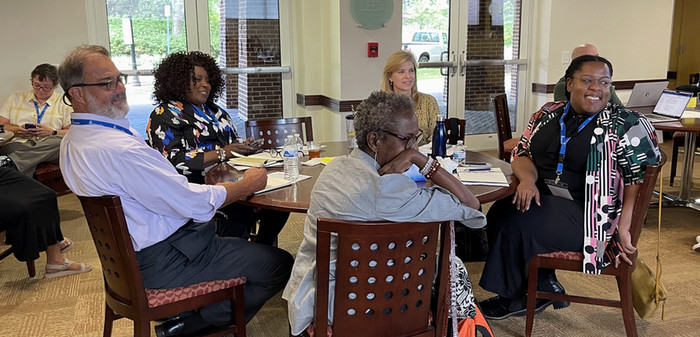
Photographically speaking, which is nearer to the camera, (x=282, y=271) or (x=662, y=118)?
(x=282, y=271)

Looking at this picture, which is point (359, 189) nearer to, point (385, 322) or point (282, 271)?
point (385, 322)

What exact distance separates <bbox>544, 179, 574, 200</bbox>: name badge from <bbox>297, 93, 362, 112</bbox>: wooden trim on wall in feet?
10.4

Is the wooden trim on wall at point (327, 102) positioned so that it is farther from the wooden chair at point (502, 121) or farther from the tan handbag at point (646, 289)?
the tan handbag at point (646, 289)

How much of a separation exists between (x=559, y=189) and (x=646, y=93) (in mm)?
2551

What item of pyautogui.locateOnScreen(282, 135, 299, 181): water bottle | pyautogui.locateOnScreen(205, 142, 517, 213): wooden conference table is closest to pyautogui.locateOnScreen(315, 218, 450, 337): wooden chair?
pyautogui.locateOnScreen(205, 142, 517, 213): wooden conference table

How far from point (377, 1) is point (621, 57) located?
9.66 ft

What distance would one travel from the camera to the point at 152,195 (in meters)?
1.92

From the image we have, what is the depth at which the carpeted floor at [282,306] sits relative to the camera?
106 inches

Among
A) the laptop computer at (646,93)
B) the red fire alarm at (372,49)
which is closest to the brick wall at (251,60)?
the red fire alarm at (372,49)

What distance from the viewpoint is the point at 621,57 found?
21.3 ft

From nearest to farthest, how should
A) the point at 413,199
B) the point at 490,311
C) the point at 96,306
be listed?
1. the point at 413,199
2. the point at 490,311
3. the point at 96,306

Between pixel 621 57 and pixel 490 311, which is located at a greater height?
pixel 621 57

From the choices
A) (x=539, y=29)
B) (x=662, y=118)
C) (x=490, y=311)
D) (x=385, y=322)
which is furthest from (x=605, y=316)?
(x=539, y=29)

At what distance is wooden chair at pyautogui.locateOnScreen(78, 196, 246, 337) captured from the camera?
1828 mm
